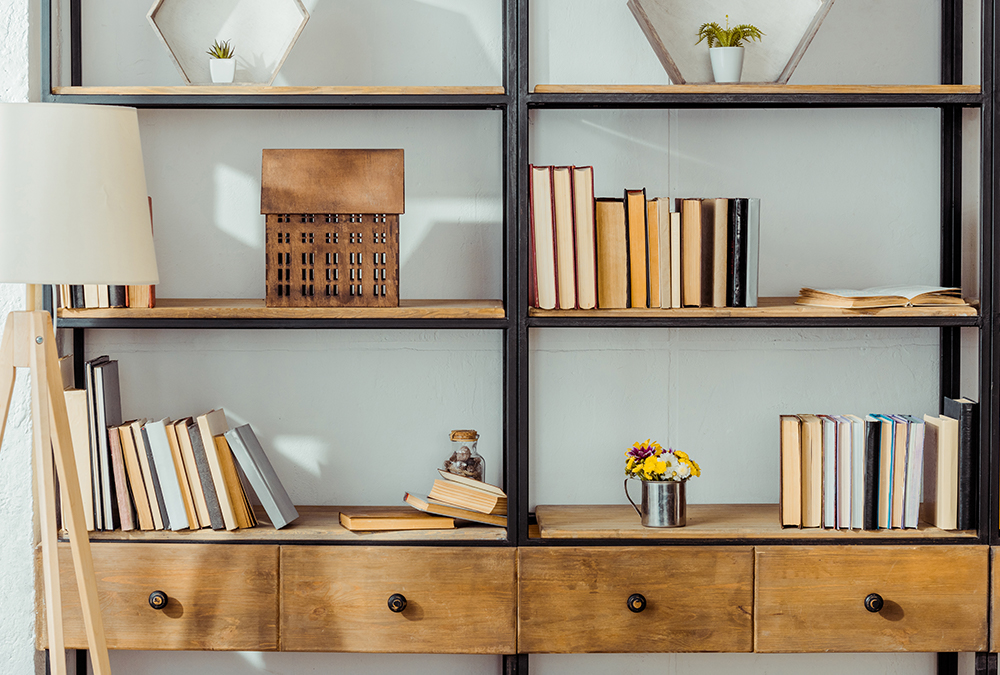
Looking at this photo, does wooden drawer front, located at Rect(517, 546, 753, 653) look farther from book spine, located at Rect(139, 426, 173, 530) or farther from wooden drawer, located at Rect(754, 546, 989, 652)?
book spine, located at Rect(139, 426, 173, 530)

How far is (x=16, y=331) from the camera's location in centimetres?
159

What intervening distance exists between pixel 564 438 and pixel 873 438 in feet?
2.47

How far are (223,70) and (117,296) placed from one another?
0.58 meters

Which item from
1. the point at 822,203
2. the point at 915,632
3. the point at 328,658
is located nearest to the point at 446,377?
the point at 328,658

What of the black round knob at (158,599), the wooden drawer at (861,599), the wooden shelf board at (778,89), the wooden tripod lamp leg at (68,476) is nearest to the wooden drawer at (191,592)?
the black round knob at (158,599)

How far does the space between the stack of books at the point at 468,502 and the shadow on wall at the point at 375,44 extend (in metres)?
1.04

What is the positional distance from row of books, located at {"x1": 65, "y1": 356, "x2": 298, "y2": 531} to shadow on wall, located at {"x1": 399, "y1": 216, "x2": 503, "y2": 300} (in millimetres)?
611

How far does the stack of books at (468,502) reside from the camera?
188 centimetres

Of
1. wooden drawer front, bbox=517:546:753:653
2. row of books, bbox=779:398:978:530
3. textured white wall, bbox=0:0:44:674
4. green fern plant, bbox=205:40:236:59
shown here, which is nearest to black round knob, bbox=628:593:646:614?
wooden drawer front, bbox=517:546:753:653

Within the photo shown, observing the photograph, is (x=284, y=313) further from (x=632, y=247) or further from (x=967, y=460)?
(x=967, y=460)

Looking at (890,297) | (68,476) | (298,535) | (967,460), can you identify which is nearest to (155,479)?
(68,476)

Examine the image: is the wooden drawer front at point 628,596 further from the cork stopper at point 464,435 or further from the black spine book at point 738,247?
the black spine book at point 738,247

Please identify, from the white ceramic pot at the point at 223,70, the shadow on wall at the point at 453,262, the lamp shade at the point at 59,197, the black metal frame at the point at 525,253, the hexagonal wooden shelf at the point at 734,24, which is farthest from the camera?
the shadow on wall at the point at 453,262

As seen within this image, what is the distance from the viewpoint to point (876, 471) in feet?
6.05
